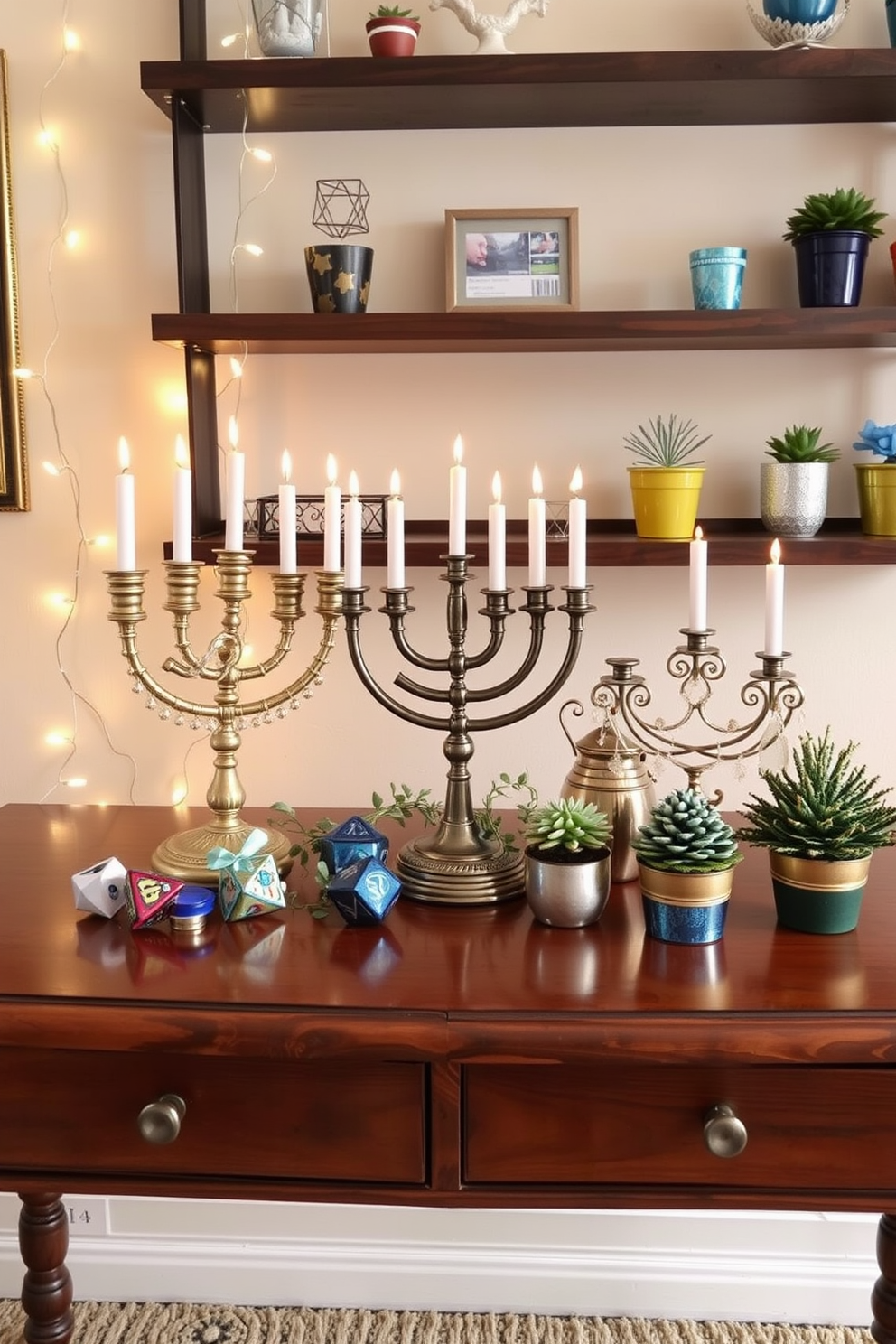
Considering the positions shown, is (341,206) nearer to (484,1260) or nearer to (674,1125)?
(674,1125)

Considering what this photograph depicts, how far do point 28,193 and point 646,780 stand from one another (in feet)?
4.72

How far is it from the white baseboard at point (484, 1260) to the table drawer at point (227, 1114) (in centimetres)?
89

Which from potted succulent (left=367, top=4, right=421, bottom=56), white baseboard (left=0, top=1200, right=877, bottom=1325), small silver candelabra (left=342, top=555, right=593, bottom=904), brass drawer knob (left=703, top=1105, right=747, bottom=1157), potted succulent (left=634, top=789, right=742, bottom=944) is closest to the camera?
brass drawer knob (left=703, top=1105, right=747, bottom=1157)

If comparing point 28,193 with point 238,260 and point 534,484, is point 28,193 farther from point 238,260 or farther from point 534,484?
point 534,484

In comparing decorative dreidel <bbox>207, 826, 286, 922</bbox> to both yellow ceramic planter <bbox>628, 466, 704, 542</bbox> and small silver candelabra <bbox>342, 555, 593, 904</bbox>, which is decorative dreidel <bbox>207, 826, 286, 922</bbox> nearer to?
small silver candelabra <bbox>342, 555, 593, 904</bbox>

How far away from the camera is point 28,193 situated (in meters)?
1.96

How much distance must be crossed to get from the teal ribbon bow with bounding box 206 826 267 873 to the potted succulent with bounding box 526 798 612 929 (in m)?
0.30

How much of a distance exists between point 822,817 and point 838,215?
101 centimetres

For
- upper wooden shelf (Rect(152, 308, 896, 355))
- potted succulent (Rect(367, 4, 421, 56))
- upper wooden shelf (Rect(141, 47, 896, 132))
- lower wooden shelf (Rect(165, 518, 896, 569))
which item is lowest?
lower wooden shelf (Rect(165, 518, 896, 569))

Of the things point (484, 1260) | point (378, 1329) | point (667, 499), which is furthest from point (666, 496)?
point (378, 1329)

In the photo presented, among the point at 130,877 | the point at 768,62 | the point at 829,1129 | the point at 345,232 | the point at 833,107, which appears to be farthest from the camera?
the point at 345,232

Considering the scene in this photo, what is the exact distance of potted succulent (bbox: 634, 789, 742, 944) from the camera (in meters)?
1.18

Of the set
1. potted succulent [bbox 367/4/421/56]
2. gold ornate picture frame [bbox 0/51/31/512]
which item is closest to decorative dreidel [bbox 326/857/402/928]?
gold ornate picture frame [bbox 0/51/31/512]

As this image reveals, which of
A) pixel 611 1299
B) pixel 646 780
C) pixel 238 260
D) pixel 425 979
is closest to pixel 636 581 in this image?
pixel 646 780
